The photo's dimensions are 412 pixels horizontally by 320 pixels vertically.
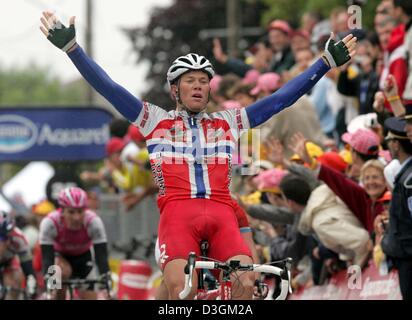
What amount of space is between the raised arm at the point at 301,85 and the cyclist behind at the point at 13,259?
19.8 feet

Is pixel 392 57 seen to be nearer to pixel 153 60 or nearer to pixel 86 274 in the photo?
pixel 86 274

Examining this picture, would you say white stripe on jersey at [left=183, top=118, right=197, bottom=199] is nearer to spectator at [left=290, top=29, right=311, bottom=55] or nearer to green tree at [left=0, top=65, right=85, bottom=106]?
spectator at [left=290, top=29, right=311, bottom=55]

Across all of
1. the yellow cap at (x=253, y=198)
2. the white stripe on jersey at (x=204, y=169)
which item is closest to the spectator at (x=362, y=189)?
the yellow cap at (x=253, y=198)

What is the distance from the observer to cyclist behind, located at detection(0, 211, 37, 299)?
57.1ft

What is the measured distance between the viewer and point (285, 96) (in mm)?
11898

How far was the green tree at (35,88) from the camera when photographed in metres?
114

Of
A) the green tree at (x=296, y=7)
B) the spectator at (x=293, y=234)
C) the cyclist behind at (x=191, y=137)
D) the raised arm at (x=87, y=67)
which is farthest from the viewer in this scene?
the green tree at (x=296, y=7)

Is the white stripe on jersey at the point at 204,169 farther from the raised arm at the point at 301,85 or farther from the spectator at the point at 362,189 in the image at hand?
the spectator at the point at 362,189

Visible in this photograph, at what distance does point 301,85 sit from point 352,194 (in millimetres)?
3105

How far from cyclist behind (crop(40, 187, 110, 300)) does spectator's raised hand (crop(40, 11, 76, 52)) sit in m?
5.23

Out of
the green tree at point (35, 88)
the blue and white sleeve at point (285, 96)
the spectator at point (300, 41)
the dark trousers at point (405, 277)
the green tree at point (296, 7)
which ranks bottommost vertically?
the dark trousers at point (405, 277)

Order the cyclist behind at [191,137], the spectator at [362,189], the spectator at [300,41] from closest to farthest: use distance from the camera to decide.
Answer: the cyclist behind at [191,137] → the spectator at [362,189] → the spectator at [300,41]

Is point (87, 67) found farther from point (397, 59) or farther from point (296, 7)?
point (296, 7)

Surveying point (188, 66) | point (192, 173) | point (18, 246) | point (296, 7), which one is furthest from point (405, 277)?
point (296, 7)
